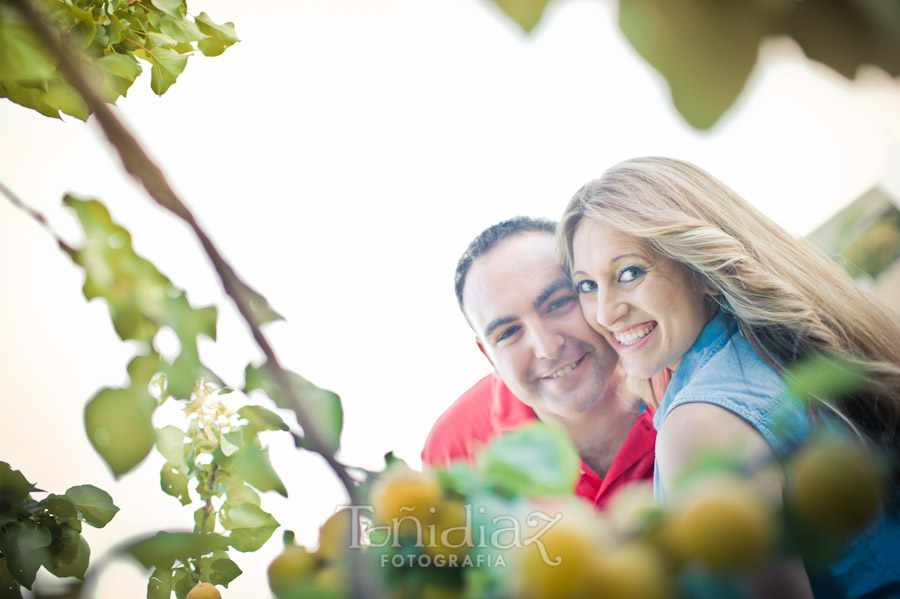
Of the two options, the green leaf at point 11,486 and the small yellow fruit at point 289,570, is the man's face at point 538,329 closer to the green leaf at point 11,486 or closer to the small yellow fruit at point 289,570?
the green leaf at point 11,486

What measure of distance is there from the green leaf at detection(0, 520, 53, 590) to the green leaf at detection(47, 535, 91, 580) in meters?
A: 0.02

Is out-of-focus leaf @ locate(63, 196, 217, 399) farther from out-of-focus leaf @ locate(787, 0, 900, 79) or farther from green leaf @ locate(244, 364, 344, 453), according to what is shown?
out-of-focus leaf @ locate(787, 0, 900, 79)

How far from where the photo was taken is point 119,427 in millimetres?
253

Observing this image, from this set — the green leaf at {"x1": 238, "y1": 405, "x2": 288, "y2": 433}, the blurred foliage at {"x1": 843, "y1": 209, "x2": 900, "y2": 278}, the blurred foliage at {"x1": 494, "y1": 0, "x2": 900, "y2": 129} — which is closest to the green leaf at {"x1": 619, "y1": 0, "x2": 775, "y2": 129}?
the blurred foliage at {"x1": 494, "y1": 0, "x2": 900, "y2": 129}

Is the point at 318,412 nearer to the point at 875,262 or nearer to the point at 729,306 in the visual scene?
the point at 729,306

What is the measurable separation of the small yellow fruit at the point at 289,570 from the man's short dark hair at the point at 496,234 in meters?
1.27

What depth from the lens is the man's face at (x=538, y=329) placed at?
4.18 feet

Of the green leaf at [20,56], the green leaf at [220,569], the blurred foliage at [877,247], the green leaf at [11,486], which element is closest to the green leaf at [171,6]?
the green leaf at [20,56]

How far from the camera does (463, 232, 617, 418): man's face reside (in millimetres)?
1274

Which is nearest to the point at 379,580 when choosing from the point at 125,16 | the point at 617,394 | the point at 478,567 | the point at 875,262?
the point at 478,567

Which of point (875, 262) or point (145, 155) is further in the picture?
point (875, 262)

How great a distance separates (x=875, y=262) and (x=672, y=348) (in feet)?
3.15

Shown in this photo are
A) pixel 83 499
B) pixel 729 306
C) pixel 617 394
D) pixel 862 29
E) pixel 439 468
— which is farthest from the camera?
pixel 617 394

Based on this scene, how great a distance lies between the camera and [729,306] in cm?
85
